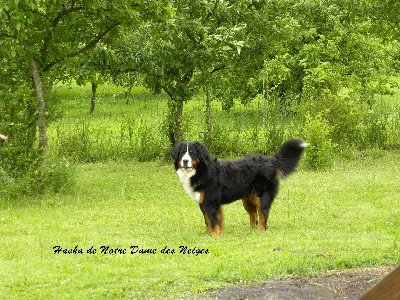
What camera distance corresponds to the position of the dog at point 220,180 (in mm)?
8680

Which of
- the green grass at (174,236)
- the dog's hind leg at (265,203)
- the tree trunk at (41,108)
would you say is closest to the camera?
the green grass at (174,236)

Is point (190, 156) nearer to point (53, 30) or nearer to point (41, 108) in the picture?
point (41, 108)

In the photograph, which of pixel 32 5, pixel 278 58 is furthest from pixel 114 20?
pixel 278 58

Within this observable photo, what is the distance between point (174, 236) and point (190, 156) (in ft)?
3.30

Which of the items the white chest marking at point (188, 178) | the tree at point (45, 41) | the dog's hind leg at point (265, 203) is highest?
the tree at point (45, 41)

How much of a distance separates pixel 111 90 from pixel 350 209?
83.7 feet

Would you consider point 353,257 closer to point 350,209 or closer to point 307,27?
point 350,209

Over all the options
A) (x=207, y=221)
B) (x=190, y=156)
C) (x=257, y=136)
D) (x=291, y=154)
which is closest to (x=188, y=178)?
(x=190, y=156)

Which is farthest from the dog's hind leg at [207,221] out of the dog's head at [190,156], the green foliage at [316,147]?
the green foliage at [316,147]

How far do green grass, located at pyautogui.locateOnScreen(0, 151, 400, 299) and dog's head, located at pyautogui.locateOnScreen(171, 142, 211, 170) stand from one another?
875 millimetres

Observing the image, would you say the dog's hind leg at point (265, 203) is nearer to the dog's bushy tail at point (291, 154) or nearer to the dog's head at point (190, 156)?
the dog's bushy tail at point (291, 154)

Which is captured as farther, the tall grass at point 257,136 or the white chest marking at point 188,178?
the tall grass at point 257,136

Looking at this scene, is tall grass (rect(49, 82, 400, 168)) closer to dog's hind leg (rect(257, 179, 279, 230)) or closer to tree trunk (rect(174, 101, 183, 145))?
tree trunk (rect(174, 101, 183, 145))

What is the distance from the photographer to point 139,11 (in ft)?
41.2
